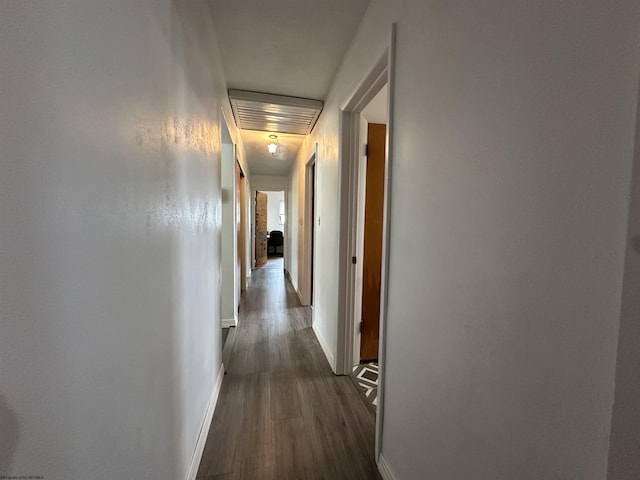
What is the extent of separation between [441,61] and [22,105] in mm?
1086

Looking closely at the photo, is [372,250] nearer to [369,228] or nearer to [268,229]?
[369,228]

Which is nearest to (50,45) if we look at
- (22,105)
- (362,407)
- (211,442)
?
(22,105)

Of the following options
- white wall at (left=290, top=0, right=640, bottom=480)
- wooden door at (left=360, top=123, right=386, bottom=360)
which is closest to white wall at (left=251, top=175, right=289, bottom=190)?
wooden door at (left=360, top=123, right=386, bottom=360)

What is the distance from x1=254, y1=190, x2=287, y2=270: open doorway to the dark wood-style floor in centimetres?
467

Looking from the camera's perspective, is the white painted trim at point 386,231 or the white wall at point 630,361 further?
the white painted trim at point 386,231

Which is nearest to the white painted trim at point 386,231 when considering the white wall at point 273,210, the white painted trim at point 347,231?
the white painted trim at point 347,231

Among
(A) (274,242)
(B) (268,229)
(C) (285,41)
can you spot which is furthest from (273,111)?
(B) (268,229)

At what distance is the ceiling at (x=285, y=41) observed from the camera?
5.07 ft

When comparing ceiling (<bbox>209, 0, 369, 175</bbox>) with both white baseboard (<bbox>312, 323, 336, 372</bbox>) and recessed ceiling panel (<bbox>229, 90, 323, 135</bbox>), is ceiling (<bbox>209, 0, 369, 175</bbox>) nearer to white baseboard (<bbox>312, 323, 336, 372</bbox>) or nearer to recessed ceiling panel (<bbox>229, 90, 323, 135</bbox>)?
recessed ceiling panel (<bbox>229, 90, 323, 135</bbox>)

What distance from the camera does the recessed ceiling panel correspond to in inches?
101

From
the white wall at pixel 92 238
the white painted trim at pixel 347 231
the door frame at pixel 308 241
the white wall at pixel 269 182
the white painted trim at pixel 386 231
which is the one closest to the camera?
the white wall at pixel 92 238

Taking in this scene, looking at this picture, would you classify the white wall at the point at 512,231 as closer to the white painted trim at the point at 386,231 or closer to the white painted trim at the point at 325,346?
the white painted trim at the point at 386,231

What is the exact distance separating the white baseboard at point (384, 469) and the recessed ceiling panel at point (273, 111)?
9.28 feet

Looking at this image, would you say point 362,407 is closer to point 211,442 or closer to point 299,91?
point 211,442
